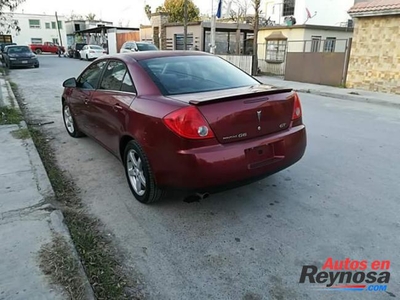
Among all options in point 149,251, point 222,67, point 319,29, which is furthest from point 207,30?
point 149,251

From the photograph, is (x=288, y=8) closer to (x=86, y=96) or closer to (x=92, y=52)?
(x=92, y=52)

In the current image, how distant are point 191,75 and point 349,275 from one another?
252cm

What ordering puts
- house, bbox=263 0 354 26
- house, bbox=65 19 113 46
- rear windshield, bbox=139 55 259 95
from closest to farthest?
rear windshield, bbox=139 55 259 95 → house, bbox=263 0 354 26 → house, bbox=65 19 113 46

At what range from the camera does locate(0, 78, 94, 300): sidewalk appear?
7.56ft

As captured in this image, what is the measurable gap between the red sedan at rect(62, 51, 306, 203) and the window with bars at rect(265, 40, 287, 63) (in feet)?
55.4

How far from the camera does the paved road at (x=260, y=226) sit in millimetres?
2527

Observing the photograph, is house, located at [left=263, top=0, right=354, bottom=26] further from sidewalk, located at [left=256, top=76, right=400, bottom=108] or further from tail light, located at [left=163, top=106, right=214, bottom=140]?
tail light, located at [left=163, top=106, right=214, bottom=140]

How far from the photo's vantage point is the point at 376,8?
1220cm

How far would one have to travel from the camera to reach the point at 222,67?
4.18 meters

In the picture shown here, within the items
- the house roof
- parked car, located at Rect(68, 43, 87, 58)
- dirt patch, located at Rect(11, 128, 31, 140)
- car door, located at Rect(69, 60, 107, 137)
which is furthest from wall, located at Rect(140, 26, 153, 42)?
car door, located at Rect(69, 60, 107, 137)

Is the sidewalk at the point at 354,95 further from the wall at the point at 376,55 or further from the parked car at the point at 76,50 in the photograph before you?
the parked car at the point at 76,50

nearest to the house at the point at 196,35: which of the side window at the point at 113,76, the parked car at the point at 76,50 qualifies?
the parked car at the point at 76,50

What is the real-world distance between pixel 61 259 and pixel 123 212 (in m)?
1.03

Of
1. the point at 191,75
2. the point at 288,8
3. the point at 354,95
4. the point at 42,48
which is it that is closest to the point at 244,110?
the point at 191,75
